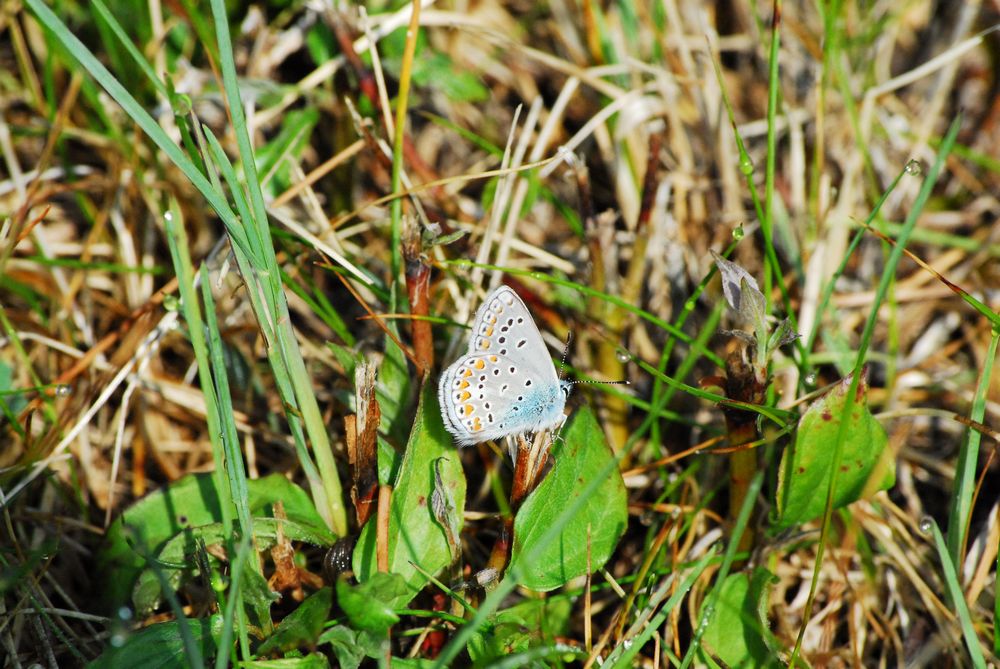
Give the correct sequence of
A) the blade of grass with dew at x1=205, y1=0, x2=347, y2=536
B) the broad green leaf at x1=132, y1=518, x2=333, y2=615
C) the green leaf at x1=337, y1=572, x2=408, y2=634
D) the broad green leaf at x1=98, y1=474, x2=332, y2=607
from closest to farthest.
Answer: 1. the blade of grass with dew at x1=205, y1=0, x2=347, y2=536
2. the green leaf at x1=337, y1=572, x2=408, y2=634
3. the broad green leaf at x1=132, y1=518, x2=333, y2=615
4. the broad green leaf at x1=98, y1=474, x2=332, y2=607

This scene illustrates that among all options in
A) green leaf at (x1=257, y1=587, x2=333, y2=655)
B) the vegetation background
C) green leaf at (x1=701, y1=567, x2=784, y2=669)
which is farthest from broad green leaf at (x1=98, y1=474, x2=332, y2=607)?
green leaf at (x1=701, y1=567, x2=784, y2=669)

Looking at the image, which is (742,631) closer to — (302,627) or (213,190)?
(302,627)

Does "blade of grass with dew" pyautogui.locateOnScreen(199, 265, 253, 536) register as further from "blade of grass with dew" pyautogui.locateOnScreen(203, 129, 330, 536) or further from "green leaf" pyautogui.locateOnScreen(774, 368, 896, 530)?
"green leaf" pyautogui.locateOnScreen(774, 368, 896, 530)

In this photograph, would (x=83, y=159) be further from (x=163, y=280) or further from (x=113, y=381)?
(x=113, y=381)

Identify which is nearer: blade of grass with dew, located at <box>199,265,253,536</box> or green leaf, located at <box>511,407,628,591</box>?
blade of grass with dew, located at <box>199,265,253,536</box>

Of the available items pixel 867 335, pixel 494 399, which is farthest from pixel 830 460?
pixel 494 399

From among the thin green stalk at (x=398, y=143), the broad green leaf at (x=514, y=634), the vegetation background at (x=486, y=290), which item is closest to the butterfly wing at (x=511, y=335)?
the vegetation background at (x=486, y=290)

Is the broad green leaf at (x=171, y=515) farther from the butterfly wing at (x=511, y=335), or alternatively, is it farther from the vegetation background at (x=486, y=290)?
the butterfly wing at (x=511, y=335)

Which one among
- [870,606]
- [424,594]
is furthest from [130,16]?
[870,606]

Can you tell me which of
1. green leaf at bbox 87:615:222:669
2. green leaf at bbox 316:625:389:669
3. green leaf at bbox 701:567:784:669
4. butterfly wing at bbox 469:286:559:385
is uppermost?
butterfly wing at bbox 469:286:559:385
